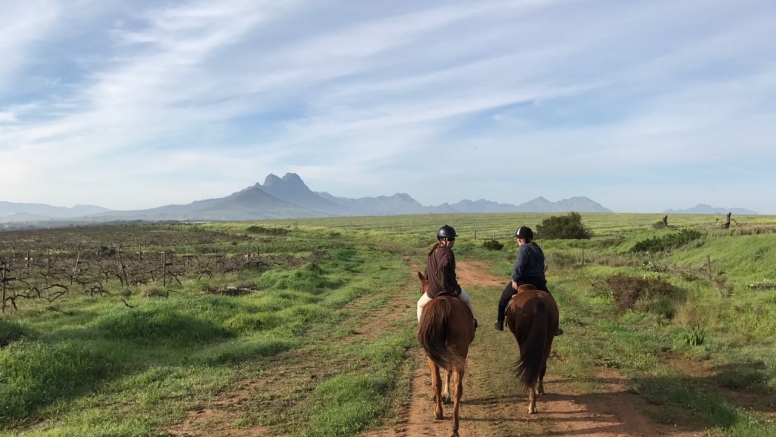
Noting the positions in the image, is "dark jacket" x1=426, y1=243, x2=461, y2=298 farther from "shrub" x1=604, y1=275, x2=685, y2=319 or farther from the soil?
"shrub" x1=604, y1=275, x2=685, y2=319

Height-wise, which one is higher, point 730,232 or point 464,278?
point 730,232

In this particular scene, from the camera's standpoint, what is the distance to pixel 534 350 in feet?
23.0

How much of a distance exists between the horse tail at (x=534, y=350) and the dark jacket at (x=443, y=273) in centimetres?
128

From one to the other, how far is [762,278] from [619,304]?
734 cm

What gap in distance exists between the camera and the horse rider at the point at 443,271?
7.28 metres

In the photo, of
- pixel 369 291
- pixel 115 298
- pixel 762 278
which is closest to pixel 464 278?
pixel 369 291

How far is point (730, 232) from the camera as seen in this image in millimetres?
27469

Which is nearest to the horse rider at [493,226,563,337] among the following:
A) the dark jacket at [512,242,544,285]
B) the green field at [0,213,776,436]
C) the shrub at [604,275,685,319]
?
the dark jacket at [512,242,544,285]

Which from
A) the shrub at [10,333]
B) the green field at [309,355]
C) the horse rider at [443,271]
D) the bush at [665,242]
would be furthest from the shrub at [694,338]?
the bush at [665,242]

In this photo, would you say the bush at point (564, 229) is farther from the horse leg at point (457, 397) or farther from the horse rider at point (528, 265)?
the horse leg at point (457, 397)

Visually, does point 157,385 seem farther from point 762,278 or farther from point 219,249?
point 219,249

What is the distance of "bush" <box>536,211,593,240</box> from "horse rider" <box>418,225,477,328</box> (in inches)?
1687

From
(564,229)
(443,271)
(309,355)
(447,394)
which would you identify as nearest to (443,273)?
(443,271)

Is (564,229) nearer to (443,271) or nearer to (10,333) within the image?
Answer: (443,271)
